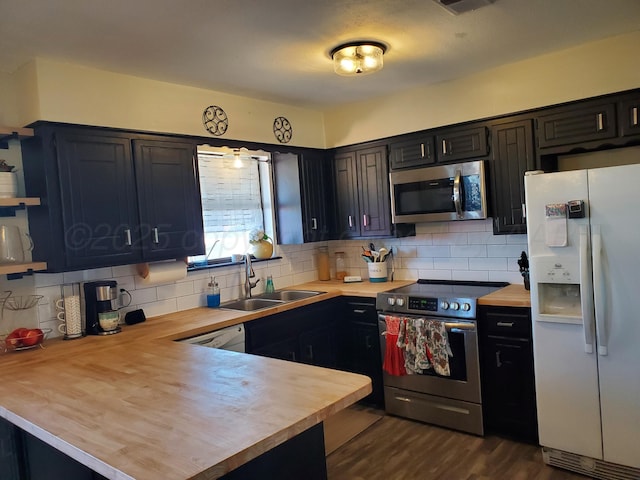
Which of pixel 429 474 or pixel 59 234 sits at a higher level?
pixel 59 234

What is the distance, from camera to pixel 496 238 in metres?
3.71

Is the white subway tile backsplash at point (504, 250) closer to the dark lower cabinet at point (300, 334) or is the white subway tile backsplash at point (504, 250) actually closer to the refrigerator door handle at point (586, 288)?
the refrigerator door handle at point (586, 288)

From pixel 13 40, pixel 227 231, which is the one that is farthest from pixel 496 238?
pixel 13 40

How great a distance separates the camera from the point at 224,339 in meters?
3.00

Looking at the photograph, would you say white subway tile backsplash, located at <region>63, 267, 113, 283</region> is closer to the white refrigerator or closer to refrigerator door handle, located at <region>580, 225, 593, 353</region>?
the white refrigerator

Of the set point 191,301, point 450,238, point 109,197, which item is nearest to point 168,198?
point 109,197

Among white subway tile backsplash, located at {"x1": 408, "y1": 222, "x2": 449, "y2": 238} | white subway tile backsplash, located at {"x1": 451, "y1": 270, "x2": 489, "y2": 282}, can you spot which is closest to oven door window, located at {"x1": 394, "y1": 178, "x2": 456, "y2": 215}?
white subway tile backsplash, located at {"x1": 408, "y1": 222, "x2": 449, "y2": 238}

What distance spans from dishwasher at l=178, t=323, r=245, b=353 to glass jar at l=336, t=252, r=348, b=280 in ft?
5.16

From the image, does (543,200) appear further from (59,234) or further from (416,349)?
(59,234)

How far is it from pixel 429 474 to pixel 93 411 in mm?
1950

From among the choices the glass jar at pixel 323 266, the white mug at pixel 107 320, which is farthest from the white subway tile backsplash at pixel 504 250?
the white mug at pixel 107 320

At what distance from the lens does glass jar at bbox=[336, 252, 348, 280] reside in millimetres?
4516

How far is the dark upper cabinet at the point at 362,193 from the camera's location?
13.1ft

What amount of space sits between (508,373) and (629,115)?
1.72 metres
